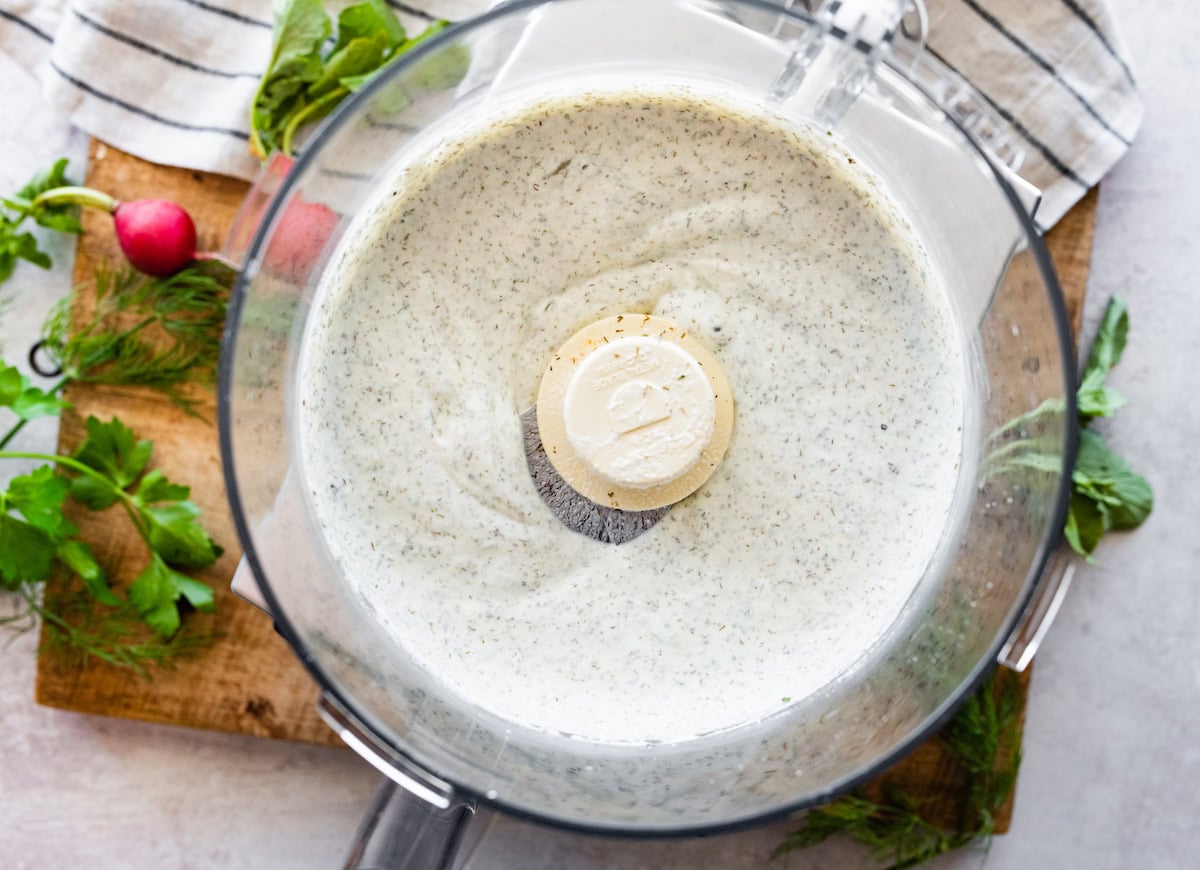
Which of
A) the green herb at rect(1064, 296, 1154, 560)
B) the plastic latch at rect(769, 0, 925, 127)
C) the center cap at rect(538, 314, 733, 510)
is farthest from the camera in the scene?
the green herb at rect(1064, 296, 1154, 560)

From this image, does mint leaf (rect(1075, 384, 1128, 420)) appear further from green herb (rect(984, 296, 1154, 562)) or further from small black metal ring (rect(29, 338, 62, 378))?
small black metal ring (rect(29, 338, 62, 378))

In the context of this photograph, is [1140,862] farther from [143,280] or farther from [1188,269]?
[143,280]

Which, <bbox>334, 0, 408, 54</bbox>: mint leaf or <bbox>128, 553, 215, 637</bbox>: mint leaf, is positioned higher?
<bbox>334, 0, 408, 54</bbox>: mint leaf

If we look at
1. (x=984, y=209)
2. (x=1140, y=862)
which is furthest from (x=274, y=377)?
(x=1140, y=862)

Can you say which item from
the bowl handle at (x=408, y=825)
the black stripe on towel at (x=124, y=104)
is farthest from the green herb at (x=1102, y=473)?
the black stripe on towel at (x=124, y=104)

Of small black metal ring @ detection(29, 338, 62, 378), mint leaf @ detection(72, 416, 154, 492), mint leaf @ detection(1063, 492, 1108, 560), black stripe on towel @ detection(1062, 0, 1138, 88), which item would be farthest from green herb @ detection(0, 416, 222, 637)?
black stripe on towel @ detection(1062, 0, 1138, 88)

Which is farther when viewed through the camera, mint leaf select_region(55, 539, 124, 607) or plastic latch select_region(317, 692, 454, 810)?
mint leaf select_region(55, 539, 124, 607)

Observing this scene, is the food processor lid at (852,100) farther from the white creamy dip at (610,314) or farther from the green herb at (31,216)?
the green herb at (31,216)
